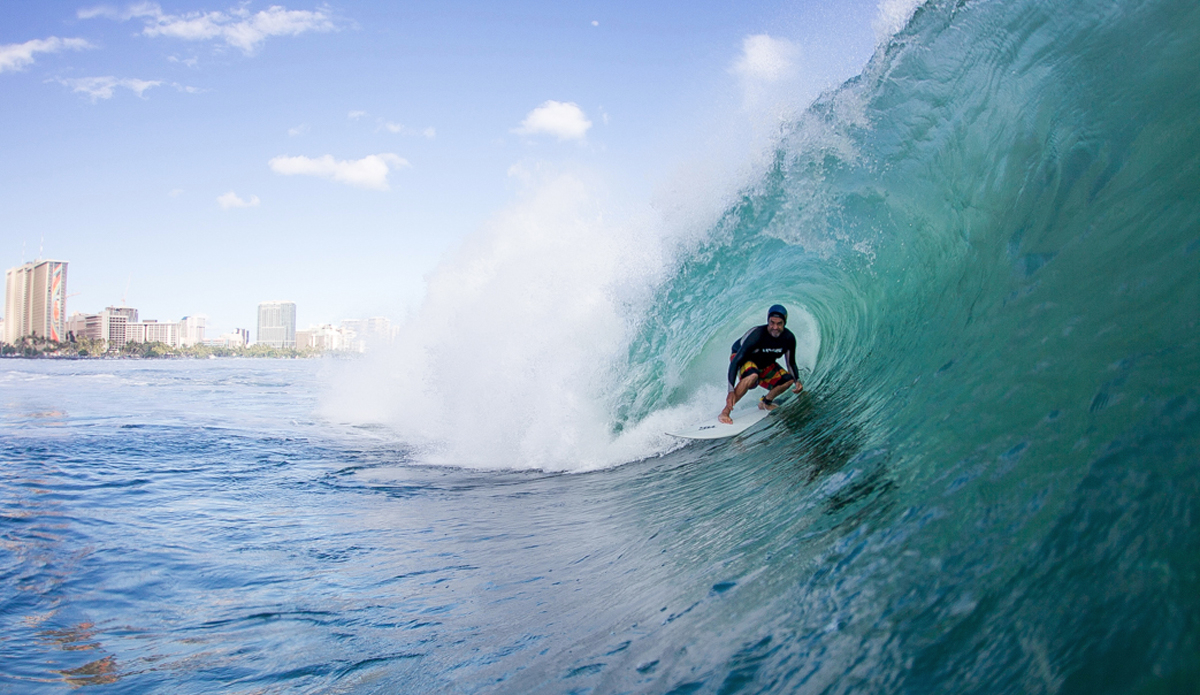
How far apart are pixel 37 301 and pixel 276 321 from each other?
75007 millimetres

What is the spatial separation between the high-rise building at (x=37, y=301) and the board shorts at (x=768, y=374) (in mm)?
127759

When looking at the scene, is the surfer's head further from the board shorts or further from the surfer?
the board shorts

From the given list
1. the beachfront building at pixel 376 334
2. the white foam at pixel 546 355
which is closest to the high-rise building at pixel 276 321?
the beachfront building at pixel 376 334

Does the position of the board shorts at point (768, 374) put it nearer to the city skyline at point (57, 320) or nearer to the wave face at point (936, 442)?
the wave face at point (936, 442)

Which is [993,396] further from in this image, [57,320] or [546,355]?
[57,320]

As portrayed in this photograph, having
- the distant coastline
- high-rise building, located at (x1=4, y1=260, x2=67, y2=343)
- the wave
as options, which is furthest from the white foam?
high-rise building, located at (x1=4, y1=260, x2=67, y2=343)

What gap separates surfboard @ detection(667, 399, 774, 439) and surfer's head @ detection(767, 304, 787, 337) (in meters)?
1.04

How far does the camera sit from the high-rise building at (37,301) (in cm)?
10269

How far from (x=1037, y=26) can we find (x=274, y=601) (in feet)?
20.3

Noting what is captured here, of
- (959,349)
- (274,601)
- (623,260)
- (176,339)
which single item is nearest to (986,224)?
(959,349)

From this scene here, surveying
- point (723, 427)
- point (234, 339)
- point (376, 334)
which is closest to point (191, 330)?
point (234, 339)

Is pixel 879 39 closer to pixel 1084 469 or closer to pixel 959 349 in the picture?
pixel 959 349

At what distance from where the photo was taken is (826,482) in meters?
3.69

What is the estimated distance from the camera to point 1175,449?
188 cm
